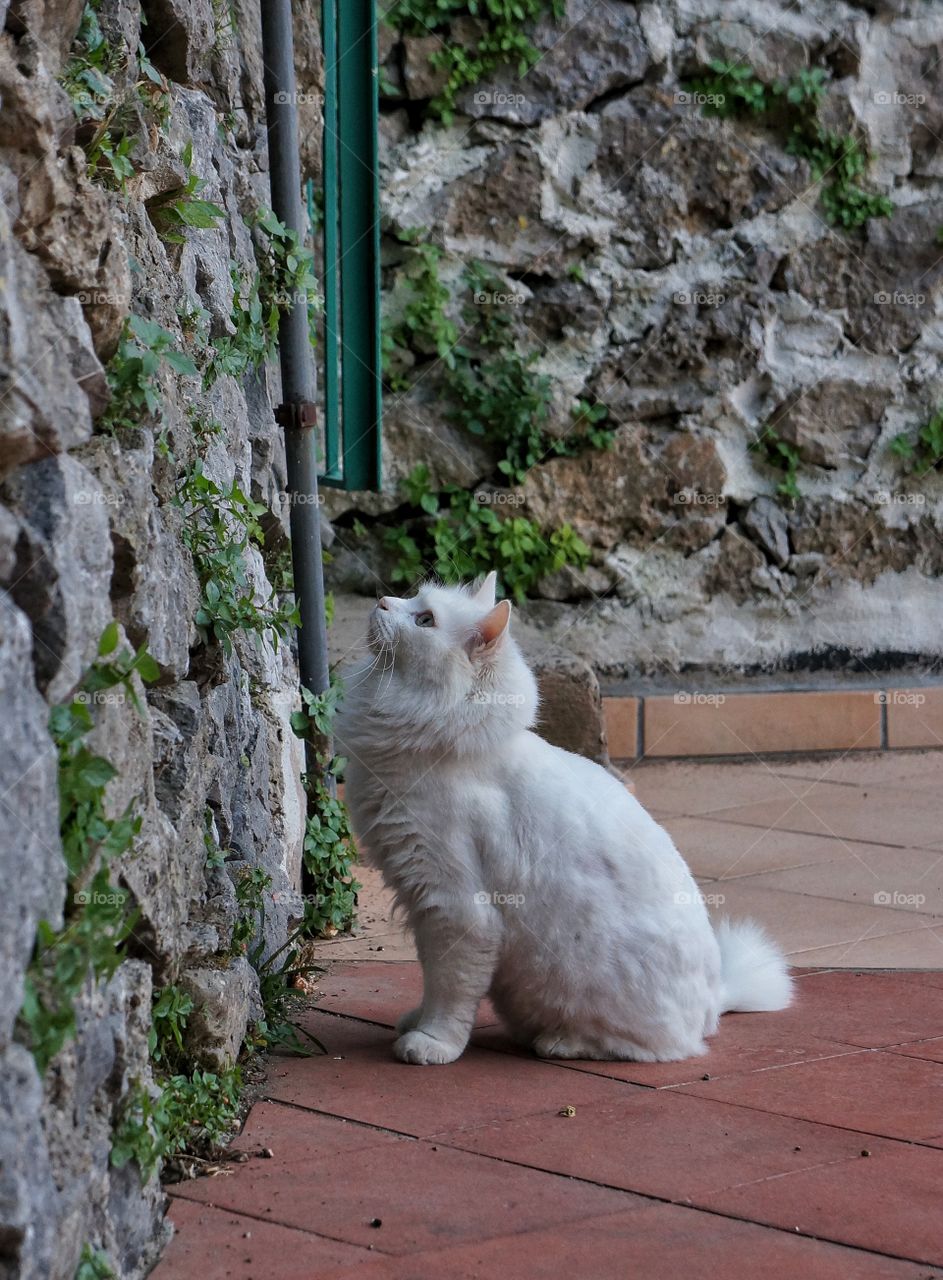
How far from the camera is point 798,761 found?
6.53 m

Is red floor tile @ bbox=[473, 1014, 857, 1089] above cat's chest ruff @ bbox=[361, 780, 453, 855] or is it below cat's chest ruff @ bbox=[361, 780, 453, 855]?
below

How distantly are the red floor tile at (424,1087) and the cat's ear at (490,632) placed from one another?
3.06ft

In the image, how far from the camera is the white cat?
3.20 metres

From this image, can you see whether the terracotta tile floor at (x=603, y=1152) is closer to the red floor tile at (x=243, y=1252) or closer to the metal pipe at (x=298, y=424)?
the red floor tile at (x=243, y=1252)

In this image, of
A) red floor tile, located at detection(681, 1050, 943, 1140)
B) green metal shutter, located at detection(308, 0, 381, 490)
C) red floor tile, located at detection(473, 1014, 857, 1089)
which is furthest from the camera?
green metal shutter, located at detection(308, 0, 381, 490)

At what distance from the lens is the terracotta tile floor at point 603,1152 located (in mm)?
2262

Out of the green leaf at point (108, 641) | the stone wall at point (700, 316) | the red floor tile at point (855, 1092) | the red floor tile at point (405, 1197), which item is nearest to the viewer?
the green leaf at point (108, 641)

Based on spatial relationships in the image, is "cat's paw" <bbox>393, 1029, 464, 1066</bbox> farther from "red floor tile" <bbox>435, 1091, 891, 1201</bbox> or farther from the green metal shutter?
the green metal shutter

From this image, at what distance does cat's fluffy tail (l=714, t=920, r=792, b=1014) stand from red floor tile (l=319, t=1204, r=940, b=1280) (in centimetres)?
126

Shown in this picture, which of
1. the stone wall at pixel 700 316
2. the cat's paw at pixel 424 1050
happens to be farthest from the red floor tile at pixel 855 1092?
the stone wall at pixel 700 316

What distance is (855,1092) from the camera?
306 centimetres

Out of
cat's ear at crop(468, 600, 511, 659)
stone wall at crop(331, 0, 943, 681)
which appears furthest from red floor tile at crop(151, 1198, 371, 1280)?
stone wall at crop(331, 0, 943, 681)

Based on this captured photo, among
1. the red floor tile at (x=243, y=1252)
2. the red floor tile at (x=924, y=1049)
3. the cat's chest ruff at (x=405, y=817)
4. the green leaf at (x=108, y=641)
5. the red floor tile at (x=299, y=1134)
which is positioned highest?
the green leaf at (x=108, y=641)

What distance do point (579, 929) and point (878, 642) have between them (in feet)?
13.3
